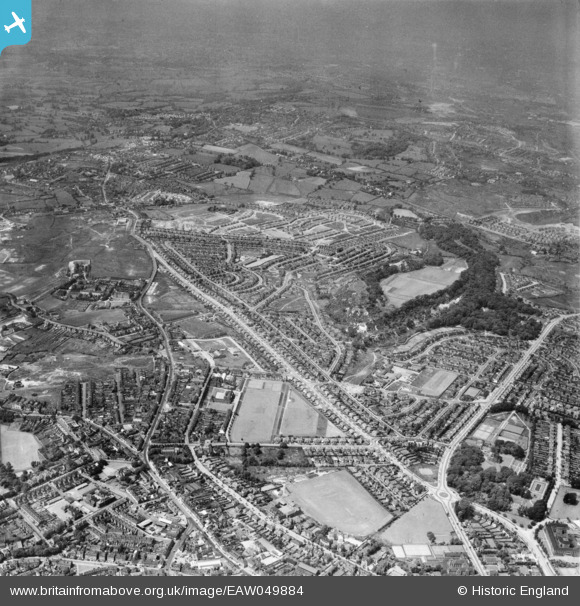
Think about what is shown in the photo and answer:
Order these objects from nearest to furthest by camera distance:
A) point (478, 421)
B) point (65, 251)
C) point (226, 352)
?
point (478, 421) → point (226, 352) → point (65, 251)

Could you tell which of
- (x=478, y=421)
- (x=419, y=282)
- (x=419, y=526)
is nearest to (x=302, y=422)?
→ (x=478, y=421)

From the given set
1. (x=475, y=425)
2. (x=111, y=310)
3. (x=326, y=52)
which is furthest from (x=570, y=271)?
(x=326, y=52)

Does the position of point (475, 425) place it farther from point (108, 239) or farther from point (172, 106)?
point (172, 106)

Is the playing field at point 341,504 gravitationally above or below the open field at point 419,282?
above

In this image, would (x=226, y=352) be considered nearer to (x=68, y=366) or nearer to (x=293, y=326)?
(x=293, y=326)

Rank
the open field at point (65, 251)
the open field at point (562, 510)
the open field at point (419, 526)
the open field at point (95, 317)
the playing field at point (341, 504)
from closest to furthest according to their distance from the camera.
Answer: the open field at point (419, 526)
the playing field at point (341, 504)
the open field at point (562, 510)
the open field at point (95, 317)
the open field at point (65, 251)

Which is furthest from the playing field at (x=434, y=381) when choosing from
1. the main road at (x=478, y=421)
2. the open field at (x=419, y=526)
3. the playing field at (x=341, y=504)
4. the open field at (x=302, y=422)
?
the open field at (x=419, y=526)

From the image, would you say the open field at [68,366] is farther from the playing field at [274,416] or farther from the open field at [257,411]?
the playing field at [274,416]

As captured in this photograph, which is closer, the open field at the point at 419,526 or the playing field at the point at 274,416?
the open field at the point at 419,526
